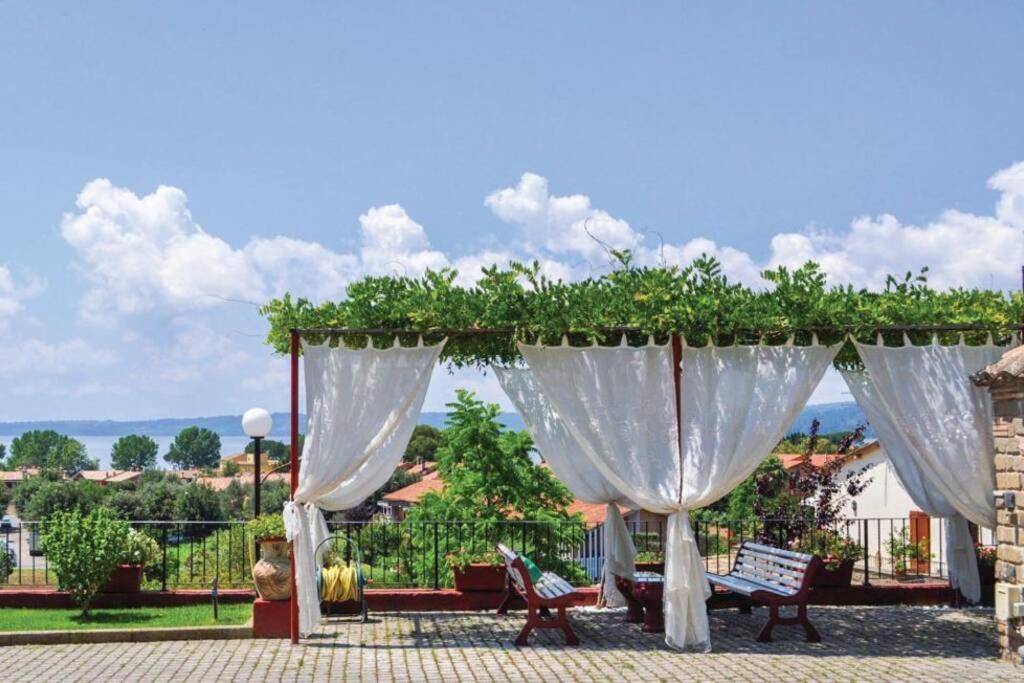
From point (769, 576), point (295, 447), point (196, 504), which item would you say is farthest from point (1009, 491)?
point (196, 504)

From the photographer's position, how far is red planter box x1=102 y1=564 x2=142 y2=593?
10.7m

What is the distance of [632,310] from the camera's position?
8953mm

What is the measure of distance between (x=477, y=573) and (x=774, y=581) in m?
2.86

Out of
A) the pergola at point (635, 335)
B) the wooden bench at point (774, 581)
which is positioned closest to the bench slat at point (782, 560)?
the wooden bench at point (774, 581)

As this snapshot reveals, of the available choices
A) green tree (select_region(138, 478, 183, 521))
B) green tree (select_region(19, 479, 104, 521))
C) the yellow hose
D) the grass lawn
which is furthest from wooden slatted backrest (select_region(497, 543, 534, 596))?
green tree (select_region(19, 479, 104, 521))

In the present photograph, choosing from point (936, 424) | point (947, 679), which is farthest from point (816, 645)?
point (936, 424)

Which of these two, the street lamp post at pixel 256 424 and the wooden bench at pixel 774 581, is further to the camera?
the street lamp post at pixel 256 424

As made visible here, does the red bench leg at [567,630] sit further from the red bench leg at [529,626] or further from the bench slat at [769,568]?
the bench slat at [769,568]

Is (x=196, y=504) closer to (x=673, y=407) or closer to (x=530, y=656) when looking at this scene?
(x=530, y=656)

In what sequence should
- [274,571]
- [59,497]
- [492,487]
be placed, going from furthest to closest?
[59,497]
[492,487]
[274,571]

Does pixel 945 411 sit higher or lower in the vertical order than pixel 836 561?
higher

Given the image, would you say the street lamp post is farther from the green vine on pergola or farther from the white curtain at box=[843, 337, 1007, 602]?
the white curtain at box=[843, 337, 1007, 602]

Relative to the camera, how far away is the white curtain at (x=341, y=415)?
29.8 ft

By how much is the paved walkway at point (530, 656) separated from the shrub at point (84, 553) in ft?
3.78
